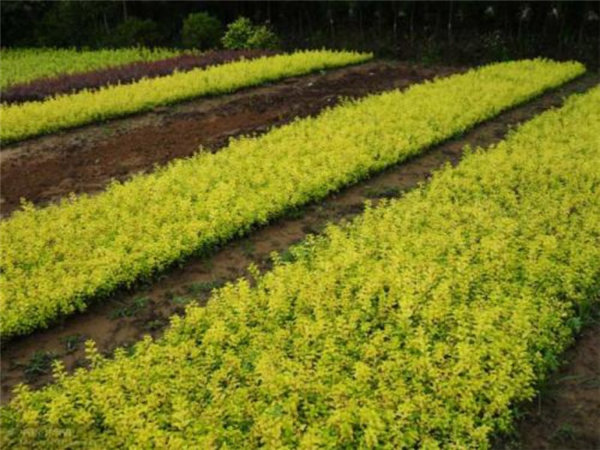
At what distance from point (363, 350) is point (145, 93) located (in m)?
13.1

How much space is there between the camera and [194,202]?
356 inches

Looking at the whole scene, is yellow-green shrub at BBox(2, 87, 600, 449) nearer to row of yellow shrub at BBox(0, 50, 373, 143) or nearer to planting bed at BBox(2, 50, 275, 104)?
row of yellow shrub at BBox(0, 50, 373, 143)

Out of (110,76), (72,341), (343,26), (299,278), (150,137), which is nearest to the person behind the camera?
(72,341)

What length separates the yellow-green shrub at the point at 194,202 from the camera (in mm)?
6930

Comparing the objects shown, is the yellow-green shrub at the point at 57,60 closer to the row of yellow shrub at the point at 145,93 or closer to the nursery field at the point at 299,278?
the row of yellow shrub at the point at 145,93

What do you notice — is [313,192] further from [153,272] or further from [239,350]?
[239,350]

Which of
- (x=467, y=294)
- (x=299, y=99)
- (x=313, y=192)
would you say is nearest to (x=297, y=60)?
(x=299, y=99)

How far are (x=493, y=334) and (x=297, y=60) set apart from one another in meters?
16.9

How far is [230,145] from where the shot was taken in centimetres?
1192

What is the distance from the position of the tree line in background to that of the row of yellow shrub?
4.76 meters

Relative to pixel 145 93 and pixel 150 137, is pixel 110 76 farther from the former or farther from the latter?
pixel 150 137

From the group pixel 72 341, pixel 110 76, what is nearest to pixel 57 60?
pixel 110 76

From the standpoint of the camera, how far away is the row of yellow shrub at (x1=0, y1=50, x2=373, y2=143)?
14109mm

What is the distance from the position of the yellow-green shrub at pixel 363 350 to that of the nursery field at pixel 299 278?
3 centimetres
